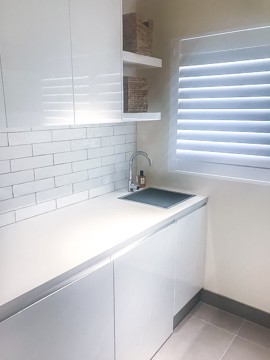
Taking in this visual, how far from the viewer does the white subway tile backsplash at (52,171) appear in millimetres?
1732

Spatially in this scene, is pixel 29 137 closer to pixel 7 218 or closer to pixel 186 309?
pixel 7 218

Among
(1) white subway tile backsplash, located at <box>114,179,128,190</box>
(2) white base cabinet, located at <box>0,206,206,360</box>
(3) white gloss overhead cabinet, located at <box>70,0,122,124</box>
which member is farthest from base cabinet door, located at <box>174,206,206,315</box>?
(3) white gloss overhead cabinet, located at <box>70,0,122,124</box>

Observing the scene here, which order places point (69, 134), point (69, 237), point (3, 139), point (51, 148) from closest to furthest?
point (69, 237)
point (3, 139)
point (51, 148)
point (69, 134)

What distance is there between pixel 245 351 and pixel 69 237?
1406 mm

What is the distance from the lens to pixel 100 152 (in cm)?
213

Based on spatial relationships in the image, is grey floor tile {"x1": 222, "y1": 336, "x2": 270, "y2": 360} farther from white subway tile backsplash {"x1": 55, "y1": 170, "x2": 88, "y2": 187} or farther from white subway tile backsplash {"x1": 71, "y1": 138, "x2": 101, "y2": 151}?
white subway tile backsplash {"x1": 71, "y1": 138, "x2": 101, "y2": 151}

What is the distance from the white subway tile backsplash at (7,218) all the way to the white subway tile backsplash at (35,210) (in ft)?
0.09

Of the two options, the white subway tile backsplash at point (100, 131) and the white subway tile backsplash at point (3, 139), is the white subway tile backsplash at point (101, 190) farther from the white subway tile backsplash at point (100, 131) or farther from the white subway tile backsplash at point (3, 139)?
the white subway tile backsplash at point (3, 139)

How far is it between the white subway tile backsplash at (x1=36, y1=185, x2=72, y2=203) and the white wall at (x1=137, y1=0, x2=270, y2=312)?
843 millimetres

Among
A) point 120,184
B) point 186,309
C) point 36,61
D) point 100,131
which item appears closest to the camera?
point 36,61

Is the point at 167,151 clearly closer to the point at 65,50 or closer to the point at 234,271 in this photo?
the point at 234,271

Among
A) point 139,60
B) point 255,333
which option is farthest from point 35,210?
point 255,333

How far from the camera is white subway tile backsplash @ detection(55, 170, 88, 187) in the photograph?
1857mm

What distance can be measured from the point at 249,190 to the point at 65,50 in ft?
4.78
